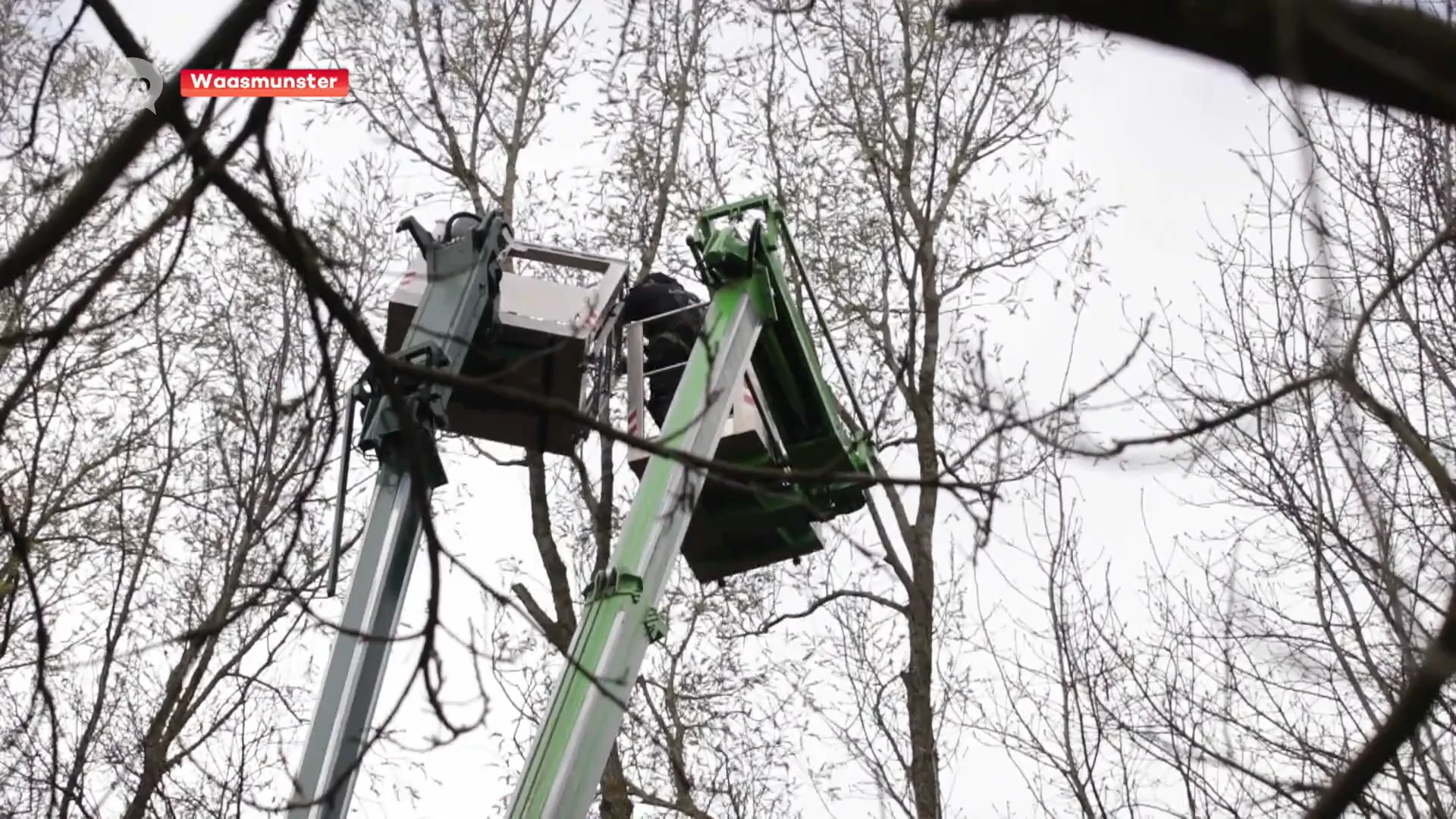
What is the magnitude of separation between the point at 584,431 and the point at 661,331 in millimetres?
1528

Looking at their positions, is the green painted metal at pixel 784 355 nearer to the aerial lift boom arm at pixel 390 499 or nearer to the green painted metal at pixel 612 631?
the green painted metal at pixel 612 631

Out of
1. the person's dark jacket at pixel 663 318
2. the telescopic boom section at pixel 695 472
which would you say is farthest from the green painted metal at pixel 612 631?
the person's dark jacket at pixel 663 318

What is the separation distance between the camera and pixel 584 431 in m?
5.30

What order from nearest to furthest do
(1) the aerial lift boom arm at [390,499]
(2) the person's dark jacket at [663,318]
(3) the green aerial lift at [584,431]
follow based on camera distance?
(1) the aerial lift boom arm at [390,499] < (3) the green aerial lift at [584,431] < (2) the person's dark jacket at [663,318]

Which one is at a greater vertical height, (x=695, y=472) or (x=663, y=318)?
(x=663, y=318)

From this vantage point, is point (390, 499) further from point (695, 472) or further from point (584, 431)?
point (695, 472)

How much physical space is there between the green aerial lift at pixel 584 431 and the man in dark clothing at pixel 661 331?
15 cm

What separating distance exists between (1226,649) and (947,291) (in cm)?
477

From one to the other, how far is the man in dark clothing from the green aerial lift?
0.49 feet

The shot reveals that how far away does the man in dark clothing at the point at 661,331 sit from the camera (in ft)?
22.1

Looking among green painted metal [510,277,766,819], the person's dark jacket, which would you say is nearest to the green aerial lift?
green painted metal [510,277,766,819]

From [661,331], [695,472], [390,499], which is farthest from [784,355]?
[390,499]

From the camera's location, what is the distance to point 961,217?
39.2 ft

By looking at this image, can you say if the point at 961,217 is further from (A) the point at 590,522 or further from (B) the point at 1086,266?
(A) the point at 590,522
